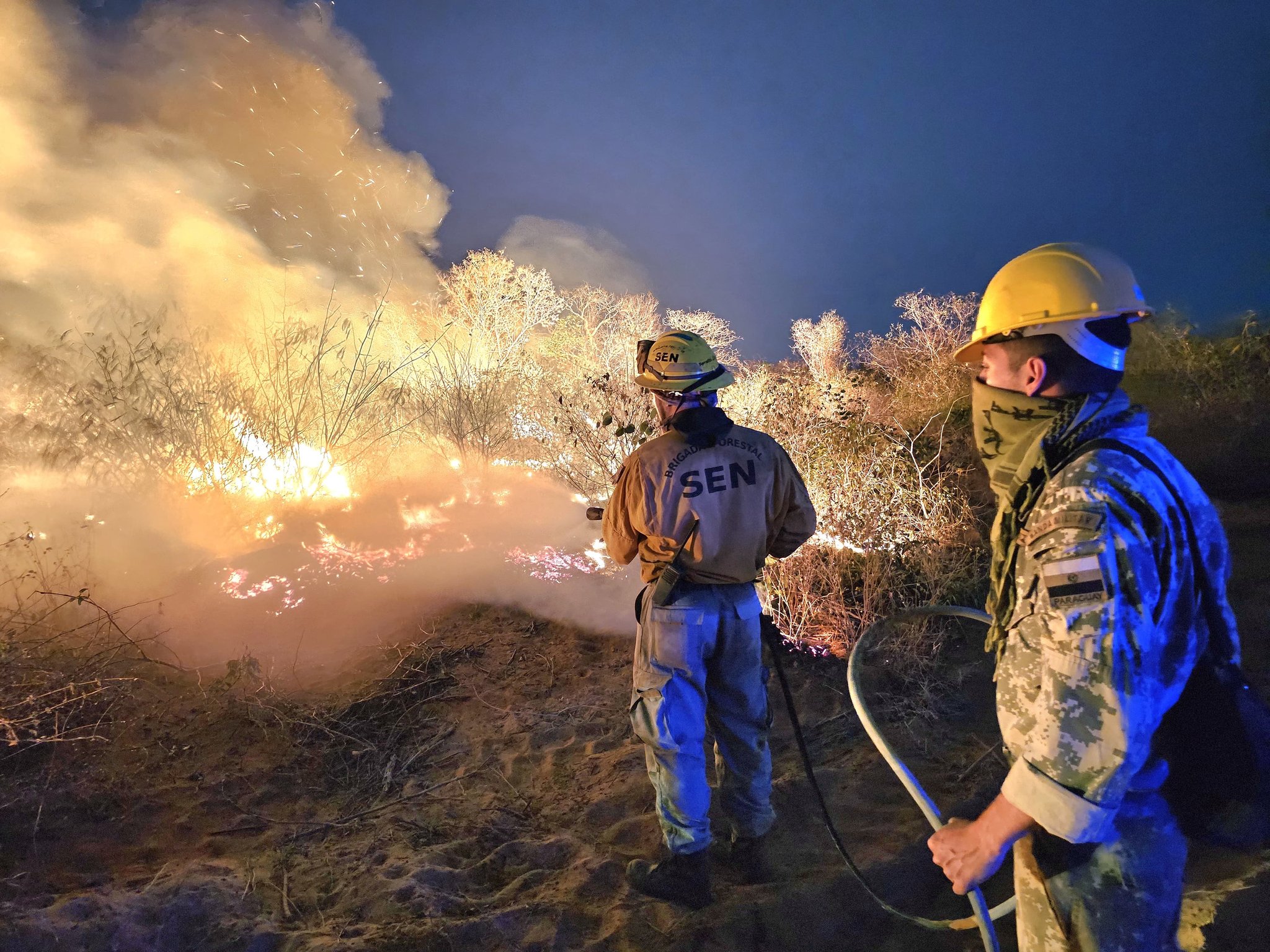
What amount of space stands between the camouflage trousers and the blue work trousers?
1.66 metres

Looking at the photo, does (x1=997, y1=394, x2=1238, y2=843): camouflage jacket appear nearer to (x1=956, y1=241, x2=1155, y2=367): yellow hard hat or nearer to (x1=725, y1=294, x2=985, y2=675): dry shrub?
(x1=956, y1=241, x2=1155, y2=367): yellow hard hat

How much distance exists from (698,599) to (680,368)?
3.93 feet

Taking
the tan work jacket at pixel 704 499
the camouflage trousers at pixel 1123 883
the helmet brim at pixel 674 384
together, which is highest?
the helmet brim at pixel 674 384

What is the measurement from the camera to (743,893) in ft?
10.1

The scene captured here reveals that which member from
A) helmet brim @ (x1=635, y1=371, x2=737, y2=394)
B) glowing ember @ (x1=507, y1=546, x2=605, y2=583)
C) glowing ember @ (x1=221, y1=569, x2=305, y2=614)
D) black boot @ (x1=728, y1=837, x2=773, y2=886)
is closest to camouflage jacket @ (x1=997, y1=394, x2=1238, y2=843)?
helmet brim @ (x1=635, y1=371, x2=737, y2=394)

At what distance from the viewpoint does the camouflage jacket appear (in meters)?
1.31

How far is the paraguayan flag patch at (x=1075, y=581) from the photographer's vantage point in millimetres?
1325

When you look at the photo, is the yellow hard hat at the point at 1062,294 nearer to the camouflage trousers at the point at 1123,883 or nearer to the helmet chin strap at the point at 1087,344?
the helmet chin strap at the point at 1087,344

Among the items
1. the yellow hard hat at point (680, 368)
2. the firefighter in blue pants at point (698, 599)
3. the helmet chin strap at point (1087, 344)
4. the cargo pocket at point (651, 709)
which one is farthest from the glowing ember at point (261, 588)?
the helmet chin strap at point (1087, 344)

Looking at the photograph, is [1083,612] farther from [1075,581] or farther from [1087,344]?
[1087,344]

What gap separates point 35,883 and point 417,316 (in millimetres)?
18196

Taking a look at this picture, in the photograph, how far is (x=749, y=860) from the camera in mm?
3252

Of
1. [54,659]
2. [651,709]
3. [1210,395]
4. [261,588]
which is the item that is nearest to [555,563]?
[261,588]

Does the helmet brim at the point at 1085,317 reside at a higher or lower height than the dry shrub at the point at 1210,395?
lower
